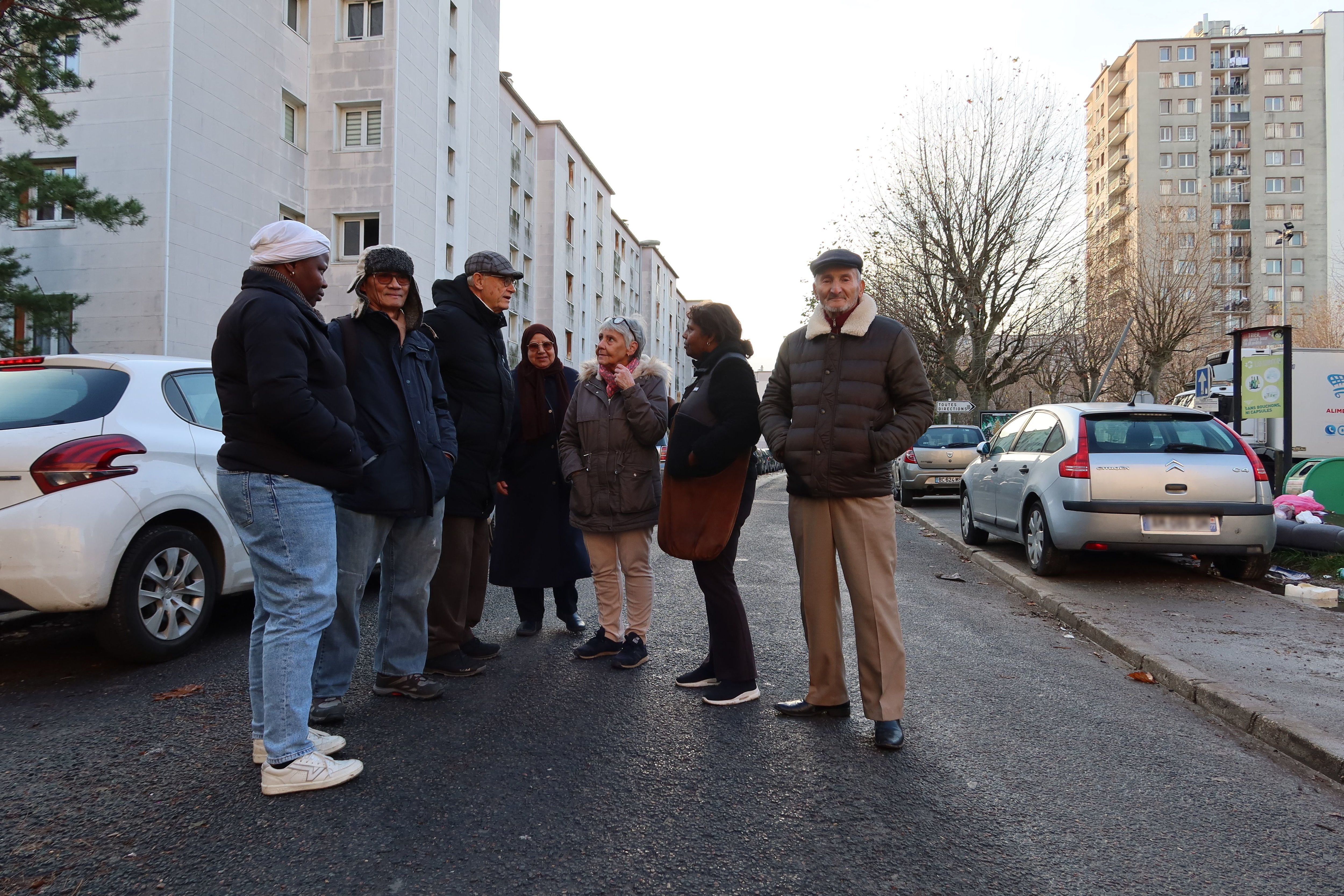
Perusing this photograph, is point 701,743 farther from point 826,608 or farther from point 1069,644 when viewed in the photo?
point 1069,644

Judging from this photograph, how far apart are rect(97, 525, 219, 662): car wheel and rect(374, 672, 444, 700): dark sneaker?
141cm

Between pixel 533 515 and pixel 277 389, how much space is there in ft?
8.54

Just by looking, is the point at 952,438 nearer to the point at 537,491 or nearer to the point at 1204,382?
the point at 1204,382

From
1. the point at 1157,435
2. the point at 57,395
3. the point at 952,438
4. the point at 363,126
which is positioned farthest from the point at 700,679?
the point at 363,126

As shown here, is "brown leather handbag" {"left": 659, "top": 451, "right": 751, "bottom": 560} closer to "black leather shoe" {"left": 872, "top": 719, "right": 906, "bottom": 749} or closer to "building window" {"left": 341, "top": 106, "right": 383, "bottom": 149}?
"black leather shoe" {"left": 872, "top": 719, "right": 906, "bottom": 749}

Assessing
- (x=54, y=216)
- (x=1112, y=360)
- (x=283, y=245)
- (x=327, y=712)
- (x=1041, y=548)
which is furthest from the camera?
(x=54, y=216)

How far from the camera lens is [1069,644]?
19.1ft

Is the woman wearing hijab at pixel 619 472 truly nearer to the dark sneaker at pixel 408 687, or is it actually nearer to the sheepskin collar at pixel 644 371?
the sheepskin collar at pixel 644 371

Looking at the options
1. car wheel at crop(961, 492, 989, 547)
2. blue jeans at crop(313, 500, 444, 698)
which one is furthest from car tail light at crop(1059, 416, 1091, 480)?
blue jeans at crop(313, 500, 444, 698)

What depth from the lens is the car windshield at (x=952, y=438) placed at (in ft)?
59.3

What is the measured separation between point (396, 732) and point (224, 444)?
1420 millimetres

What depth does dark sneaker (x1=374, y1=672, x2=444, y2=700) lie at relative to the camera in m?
4.22

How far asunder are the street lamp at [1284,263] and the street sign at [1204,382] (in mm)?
9251

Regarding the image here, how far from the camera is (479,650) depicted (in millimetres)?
5031
